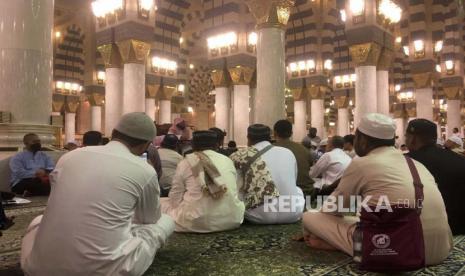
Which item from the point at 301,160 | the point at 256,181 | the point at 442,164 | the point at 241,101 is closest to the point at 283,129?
the point at 301,160

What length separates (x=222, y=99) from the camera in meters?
12.4

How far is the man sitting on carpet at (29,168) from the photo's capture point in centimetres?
485

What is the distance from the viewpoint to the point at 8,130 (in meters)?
5.14

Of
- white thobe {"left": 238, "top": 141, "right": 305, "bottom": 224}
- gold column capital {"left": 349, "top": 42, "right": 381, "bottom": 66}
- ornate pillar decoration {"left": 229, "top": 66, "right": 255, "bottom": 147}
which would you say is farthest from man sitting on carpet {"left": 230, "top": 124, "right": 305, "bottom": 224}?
ornate pillar decoration {"left": 229, "top": 66, "right": 255, "bottom": 147}

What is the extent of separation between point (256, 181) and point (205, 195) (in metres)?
0.48

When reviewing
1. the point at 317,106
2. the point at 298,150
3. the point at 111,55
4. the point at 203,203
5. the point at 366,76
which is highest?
the point at 111,55

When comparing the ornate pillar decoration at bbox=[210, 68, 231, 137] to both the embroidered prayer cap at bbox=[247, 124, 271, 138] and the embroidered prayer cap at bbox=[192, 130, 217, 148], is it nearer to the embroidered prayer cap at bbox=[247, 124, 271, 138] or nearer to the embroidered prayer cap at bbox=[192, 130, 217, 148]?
the embroidered prayer cap at bbox=[247, 124, 271, 138]

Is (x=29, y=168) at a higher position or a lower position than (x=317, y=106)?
lower

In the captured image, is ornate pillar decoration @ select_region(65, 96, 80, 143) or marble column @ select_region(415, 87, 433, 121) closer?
marble column @ select_region(415, 87, 433, 121)

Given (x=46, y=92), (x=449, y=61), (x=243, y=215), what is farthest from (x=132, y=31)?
(x=449, y=61)

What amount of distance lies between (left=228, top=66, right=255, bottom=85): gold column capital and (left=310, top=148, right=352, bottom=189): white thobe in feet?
24.1

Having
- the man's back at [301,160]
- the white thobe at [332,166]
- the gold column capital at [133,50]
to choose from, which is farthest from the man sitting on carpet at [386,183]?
the gold column capital at [133,50]

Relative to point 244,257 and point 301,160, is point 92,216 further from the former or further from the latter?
point 301,160

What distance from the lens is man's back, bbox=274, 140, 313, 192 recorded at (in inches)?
158
